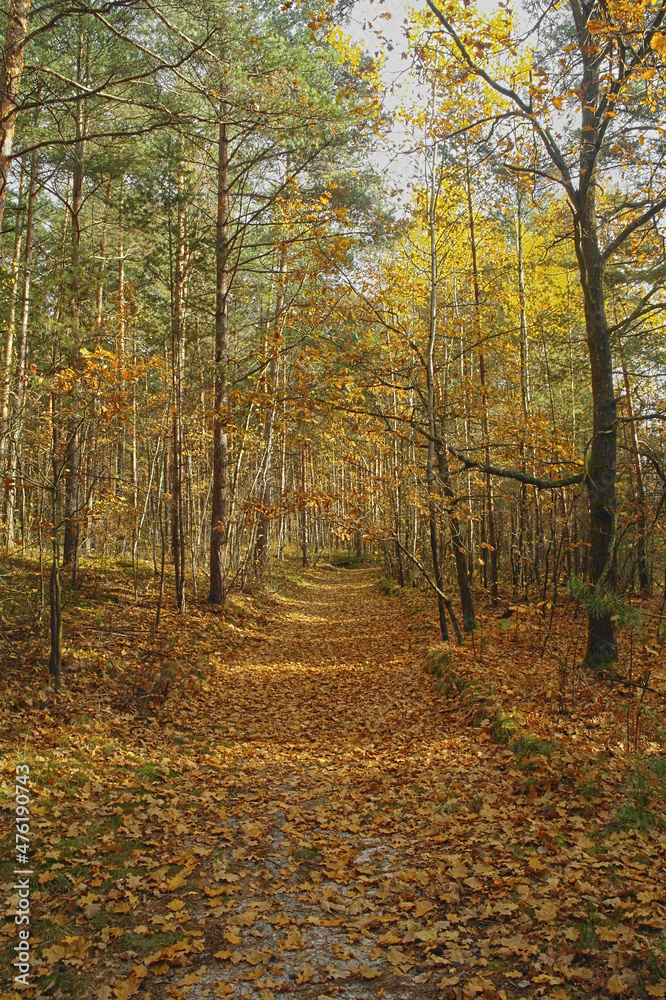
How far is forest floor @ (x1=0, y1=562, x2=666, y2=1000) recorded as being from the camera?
3.31 metres

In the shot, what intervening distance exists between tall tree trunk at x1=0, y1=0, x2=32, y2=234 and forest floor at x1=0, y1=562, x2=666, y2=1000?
17.8 ft

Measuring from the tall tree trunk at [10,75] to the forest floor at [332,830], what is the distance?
5.41m

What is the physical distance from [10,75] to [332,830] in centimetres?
723

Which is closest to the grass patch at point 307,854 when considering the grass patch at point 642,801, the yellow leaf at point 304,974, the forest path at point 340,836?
the forest path at point 340,836

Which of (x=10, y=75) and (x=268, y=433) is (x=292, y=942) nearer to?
(x=10, y=75)

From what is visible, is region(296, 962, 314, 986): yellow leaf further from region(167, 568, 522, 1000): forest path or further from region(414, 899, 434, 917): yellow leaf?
region(414, 899, 434, 917): yellow leaf

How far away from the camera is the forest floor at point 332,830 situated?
10.9ft

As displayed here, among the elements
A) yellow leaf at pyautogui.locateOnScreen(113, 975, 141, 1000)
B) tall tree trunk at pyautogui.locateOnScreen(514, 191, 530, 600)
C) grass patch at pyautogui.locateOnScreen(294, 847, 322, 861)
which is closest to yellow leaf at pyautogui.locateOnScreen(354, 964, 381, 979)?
yellow leaf at pyautogui.locateOnScreen(113, 975, 141, 1000)

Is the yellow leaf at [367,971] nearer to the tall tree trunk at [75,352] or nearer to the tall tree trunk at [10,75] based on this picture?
the tall tree trunk at [75,352]

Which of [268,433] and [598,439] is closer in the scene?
[598,439]

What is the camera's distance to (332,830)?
5.11 meters

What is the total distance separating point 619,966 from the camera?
3.05m

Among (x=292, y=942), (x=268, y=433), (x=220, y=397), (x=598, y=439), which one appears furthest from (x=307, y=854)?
(x=268, y=433)

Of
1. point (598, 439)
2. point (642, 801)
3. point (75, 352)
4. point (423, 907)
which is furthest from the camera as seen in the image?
point (75, 352)
